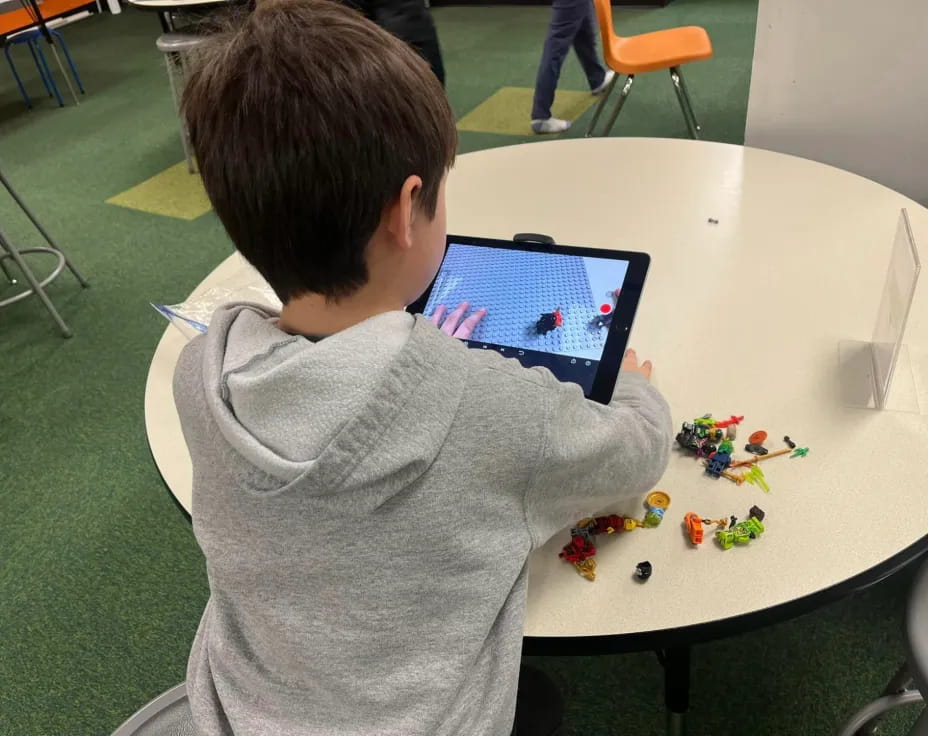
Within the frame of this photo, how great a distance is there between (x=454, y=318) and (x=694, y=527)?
37 cm

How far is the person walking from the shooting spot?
3.12 meters

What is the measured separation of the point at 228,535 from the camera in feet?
1.98

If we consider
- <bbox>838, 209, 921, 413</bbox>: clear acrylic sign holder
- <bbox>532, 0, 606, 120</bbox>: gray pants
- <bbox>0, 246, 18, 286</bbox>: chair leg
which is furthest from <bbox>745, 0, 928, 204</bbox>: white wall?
<bbox>0, 246, 18, 286</bbox>: chair leg

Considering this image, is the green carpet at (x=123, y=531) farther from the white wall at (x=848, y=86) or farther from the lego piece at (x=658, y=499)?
the white wall at (x=848, y=86)

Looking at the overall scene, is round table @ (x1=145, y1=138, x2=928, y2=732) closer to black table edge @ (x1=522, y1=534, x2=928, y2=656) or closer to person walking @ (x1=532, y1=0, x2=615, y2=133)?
black table edge @ (x1=522, y1=534, x2=928, y2=656)

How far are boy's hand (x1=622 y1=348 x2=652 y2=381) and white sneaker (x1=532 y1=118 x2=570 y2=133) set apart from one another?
2.66 m

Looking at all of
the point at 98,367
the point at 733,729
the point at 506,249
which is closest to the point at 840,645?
the point at 733,729

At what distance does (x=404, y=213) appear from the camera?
628 millimetres

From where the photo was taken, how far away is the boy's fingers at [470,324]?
0.89 meters

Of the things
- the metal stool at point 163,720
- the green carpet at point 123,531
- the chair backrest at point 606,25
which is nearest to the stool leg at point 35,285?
the green carpet at point 123,531

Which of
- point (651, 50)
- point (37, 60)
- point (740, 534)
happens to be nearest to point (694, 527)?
point (740, 534)

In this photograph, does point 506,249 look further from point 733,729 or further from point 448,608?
point 733,729

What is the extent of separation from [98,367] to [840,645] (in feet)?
6.92

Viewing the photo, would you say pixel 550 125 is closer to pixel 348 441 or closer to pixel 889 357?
pixel 889 357
